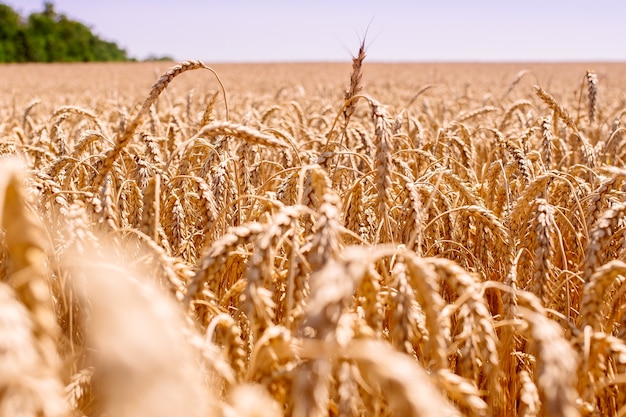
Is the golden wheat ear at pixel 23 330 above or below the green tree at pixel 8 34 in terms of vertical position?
below

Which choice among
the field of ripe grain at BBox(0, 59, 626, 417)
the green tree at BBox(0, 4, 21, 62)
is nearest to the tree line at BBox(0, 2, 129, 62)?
the green tree at BBox(0, 4, 21, 62)

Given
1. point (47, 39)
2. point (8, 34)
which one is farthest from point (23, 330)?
point (47, 39)

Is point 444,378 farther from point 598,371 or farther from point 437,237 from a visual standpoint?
point 437,237

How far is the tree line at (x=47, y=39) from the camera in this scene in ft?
149

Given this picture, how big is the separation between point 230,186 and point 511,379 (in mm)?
1199

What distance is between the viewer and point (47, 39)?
48.2 metres

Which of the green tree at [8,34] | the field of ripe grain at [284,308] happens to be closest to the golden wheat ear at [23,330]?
the field of ripe grain at [284,308]

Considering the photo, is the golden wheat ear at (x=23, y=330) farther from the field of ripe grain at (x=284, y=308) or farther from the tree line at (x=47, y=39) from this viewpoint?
the tree line at (x=47, y=39)

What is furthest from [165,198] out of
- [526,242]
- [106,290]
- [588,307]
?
[106,290]

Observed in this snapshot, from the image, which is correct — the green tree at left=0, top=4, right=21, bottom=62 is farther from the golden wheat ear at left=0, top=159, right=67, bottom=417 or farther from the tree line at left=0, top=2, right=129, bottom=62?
the golden wheat ear at left=0, top=159, right=67, bottom=417

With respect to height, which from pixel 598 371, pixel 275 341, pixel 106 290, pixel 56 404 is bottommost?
pixel 598 371

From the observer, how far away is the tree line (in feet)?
149

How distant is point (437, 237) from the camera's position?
1.91m

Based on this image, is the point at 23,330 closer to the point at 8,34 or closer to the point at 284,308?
the point at 284,308
